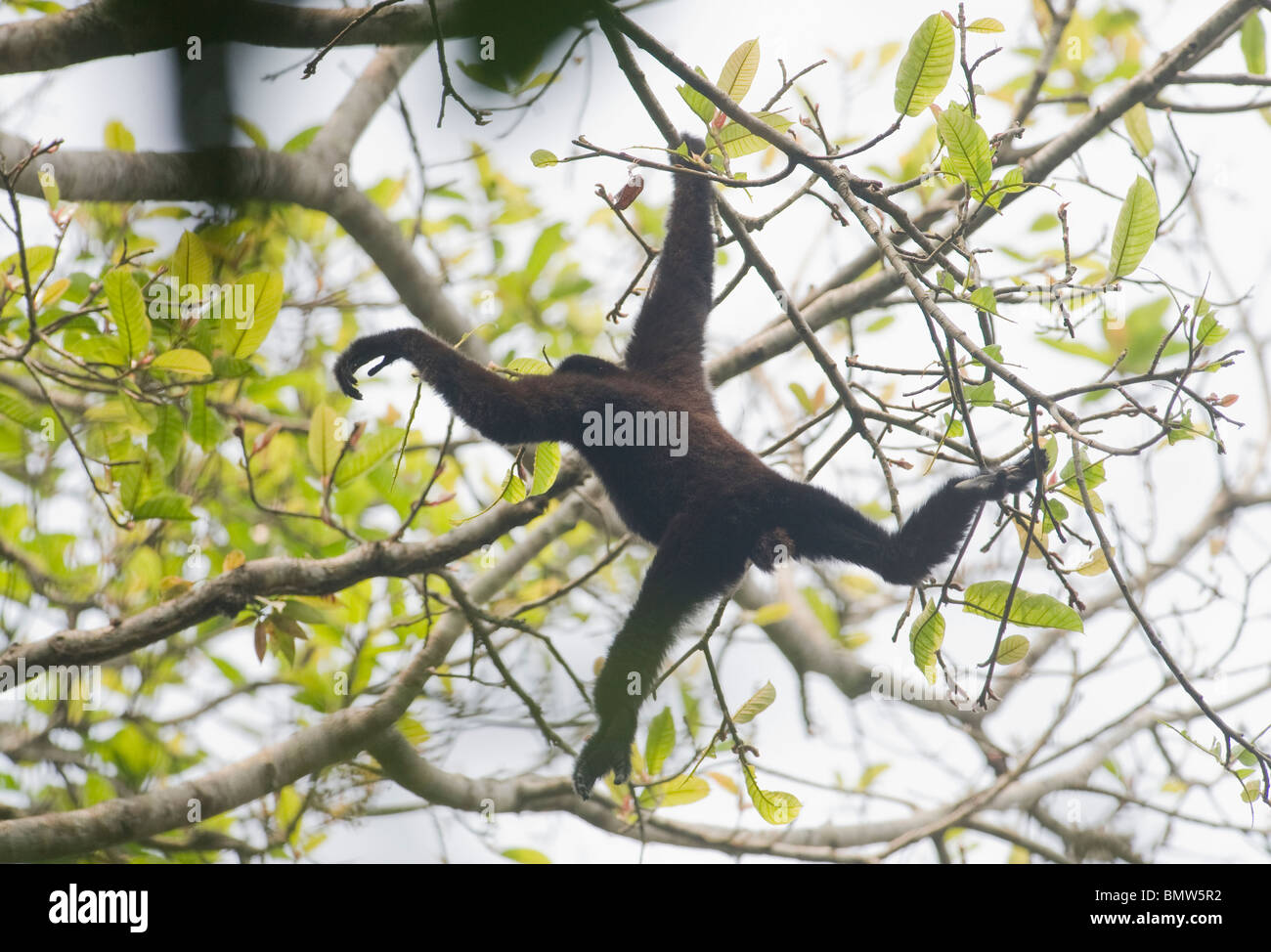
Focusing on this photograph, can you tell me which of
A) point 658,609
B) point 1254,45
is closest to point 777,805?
point 658,609

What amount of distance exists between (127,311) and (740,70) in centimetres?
238

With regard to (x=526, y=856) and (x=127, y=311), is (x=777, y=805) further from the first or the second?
(x=127, y=311)

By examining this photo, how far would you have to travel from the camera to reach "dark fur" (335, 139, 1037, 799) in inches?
125

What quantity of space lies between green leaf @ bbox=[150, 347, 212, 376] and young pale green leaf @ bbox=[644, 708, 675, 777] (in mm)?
2272

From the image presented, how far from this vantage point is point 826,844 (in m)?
5.57

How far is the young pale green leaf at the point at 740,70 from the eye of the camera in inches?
126

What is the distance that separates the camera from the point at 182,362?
382cm

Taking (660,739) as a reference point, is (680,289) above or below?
above

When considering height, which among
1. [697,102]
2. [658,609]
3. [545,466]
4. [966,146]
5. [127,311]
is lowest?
[658,609]

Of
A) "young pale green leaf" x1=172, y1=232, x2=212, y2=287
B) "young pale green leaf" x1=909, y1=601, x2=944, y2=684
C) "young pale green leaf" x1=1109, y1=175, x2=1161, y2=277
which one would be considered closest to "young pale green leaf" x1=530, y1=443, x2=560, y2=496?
"young pale green leaf" x1=909, y1=601, x2=944, y2=684

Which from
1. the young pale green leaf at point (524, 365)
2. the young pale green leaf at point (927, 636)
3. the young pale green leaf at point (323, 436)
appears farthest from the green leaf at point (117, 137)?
the young pale green leaf at point (927, 636)

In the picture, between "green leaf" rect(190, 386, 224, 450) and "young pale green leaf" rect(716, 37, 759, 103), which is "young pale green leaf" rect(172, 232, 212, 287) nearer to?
"green leaf" rect(190, 386, 224, 450)

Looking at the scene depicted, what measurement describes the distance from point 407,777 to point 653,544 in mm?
1667

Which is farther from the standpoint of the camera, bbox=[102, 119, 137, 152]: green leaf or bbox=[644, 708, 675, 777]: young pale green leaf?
bbox=[102, 119, 137, 152]: green leaf
